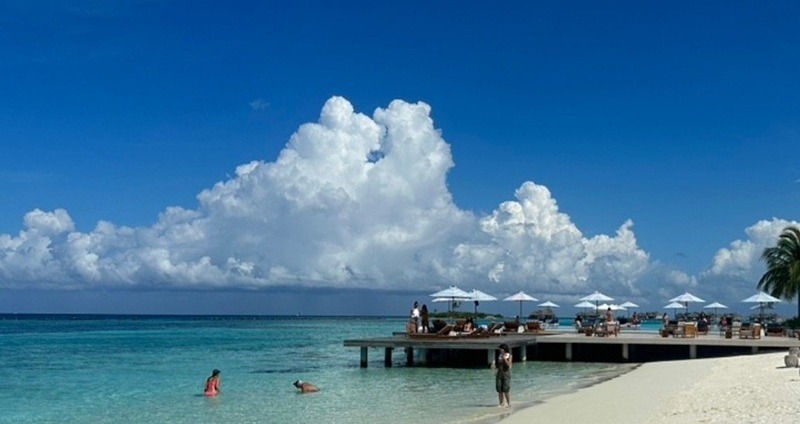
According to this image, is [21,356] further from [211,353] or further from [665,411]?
[665,411]

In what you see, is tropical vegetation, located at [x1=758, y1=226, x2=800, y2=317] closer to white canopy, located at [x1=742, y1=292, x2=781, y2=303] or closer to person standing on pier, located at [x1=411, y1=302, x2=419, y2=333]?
white canopy, located at [x1=742, y1=292, x2=781, y2=303]

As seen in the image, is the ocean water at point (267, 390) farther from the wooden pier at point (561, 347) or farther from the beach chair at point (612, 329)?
the beach chair at point (612, 329)

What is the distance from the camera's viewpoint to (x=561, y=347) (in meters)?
38.5

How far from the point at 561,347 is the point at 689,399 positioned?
19257 millimetres

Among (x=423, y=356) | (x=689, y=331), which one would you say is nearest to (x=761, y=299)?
(x=689, y=331)

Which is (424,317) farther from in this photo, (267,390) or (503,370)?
(503,370)

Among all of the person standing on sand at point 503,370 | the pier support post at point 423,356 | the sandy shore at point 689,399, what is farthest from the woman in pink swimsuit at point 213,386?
the pier support post at point 423,356

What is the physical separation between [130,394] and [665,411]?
55.5ft

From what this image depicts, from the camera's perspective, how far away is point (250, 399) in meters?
24.9

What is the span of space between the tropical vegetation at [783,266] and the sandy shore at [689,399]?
79.7 ft

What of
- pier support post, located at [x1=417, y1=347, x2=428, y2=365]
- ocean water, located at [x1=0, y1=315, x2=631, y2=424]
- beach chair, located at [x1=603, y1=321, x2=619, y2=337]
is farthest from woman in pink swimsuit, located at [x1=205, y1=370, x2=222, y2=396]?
beach chair, located at [x1=603, y1=321, x2=619, y2=337]

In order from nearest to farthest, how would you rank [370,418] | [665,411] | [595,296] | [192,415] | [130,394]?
1. [665,411]
2. [370,418]
3. [192,415]
4. [130,394]
5. [595,296]

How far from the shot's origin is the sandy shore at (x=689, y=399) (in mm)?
16078

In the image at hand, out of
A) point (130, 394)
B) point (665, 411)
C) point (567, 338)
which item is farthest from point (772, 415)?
point (567, 338)
